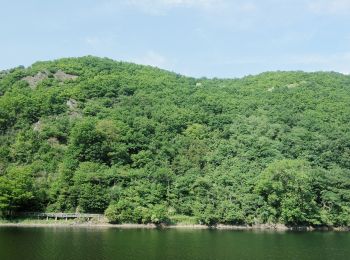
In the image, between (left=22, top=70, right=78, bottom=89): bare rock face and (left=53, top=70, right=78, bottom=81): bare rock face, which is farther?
(left=53, top=70, right=78, bottom=81): bare rock face

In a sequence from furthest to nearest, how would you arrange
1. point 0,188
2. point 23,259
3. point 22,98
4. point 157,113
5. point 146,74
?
point 146,74 < point 157,113 < point 22,98 < point 0,188 < point 23,259

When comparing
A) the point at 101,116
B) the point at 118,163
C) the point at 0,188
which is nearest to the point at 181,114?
the point at 101,116

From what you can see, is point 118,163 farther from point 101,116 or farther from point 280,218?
point 280,218

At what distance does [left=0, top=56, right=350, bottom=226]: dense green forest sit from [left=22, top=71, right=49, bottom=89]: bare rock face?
0.67 m

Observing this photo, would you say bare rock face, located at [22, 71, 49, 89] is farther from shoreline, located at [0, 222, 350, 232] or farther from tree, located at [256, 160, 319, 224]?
tree, located at [256, 160, 319, 224]

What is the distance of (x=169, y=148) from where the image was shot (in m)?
105

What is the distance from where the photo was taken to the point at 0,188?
71.2 metres

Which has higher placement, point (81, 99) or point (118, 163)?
point (81, 99)

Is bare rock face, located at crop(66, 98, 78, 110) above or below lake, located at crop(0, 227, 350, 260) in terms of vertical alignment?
above

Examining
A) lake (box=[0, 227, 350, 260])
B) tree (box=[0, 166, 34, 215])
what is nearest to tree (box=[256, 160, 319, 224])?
lake (box=[0, 227, 350, 260])

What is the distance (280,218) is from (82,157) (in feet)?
153

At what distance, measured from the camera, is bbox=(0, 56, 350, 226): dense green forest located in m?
80.7

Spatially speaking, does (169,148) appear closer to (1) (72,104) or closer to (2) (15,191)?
(1) (72,104)

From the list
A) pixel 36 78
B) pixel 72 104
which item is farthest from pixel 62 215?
pixel 36 78
